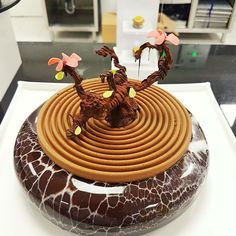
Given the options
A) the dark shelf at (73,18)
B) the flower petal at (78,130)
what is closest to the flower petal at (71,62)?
the flower petal at (78,130)

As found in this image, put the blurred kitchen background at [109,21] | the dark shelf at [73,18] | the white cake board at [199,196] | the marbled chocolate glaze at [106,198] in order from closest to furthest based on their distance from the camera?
1. the marbled chocolate glaze at [106,198]
2. the white cake board at [199,196]
3. the blurred kitchen background at [109,21]
4. the dark shelf at [73,18]

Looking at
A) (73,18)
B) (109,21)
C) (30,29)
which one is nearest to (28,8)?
(30,29)

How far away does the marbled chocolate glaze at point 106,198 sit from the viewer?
2.14ft

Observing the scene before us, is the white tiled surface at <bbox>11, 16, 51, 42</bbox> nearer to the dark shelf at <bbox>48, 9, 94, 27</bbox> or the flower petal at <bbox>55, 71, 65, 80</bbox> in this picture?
the dark shelf at <bbox>48, 9, 94, 27</bbox>

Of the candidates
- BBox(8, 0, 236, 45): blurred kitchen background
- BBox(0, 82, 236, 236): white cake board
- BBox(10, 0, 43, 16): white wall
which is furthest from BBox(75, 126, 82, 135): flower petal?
BBox(10, 0, 43, 16): white wall

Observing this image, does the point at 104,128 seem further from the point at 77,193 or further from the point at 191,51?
the point at 191,51

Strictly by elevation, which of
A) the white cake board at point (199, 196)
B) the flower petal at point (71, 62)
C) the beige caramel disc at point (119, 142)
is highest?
the flower petal at point (71, 62)

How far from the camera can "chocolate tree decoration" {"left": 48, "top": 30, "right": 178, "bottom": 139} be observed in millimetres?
704

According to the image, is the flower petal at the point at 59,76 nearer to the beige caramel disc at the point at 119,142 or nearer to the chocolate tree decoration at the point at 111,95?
the chocolate tree decoration at the point at 111,95

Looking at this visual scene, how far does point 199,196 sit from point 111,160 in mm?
322

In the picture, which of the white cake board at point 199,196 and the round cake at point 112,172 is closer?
the round cake at point 112,172

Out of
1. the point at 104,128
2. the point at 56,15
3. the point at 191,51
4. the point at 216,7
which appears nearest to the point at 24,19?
the point at 56,15

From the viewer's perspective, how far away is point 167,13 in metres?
2.77

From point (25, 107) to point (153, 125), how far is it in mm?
607
